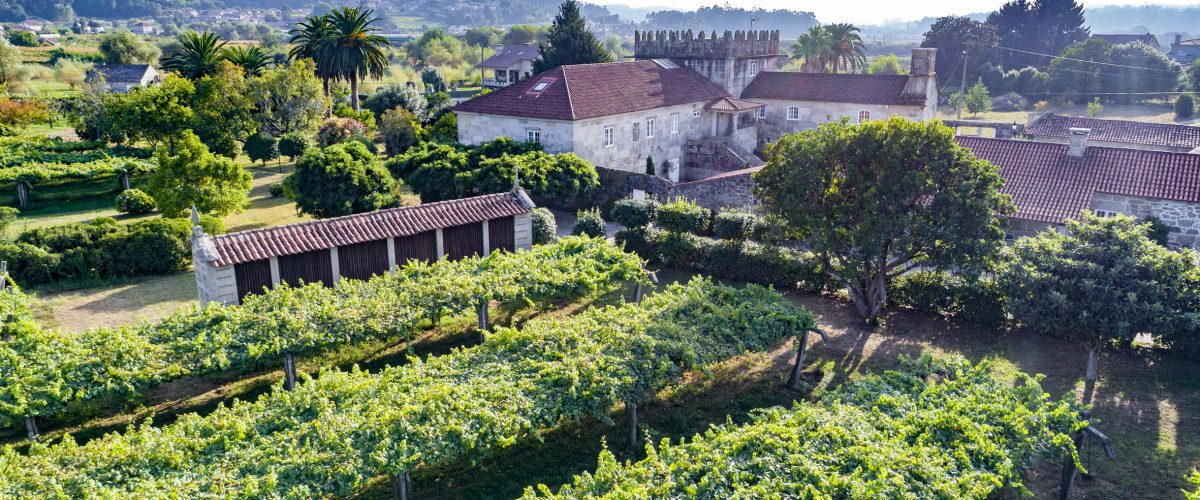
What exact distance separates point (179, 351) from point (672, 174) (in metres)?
35.5

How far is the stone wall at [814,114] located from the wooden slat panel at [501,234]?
2615cm

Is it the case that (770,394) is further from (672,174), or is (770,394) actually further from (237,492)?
(672,174)

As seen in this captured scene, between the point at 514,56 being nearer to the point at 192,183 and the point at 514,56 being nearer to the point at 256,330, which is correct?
the point at 192,183

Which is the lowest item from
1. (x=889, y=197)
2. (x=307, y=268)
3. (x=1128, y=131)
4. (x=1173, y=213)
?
(x=307, y=268)

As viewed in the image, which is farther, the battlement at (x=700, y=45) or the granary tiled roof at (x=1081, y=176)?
the battlement at (x=700, y=45)

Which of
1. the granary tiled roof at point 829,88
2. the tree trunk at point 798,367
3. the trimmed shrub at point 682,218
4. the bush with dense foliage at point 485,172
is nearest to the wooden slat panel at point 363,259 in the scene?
the bush with dense foliage at point 485,172

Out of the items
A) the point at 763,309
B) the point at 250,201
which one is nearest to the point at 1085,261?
the point at 763,309

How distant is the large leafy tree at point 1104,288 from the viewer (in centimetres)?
1888

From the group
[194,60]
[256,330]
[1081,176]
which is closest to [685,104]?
[1081,176]

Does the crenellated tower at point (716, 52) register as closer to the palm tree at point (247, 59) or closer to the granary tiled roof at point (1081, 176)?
the granary tiled roof at point (1081, 176)

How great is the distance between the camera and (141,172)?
43.0m

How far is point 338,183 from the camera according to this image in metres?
31.6

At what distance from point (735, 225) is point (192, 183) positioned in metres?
21.6

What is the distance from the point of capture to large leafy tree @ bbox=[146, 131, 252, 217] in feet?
100
